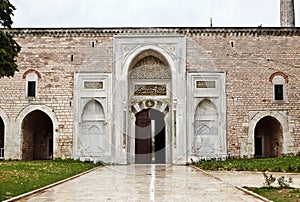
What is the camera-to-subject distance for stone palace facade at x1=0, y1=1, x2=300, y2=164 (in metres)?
22.4

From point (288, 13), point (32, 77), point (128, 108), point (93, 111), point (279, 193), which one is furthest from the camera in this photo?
point (288, 13)

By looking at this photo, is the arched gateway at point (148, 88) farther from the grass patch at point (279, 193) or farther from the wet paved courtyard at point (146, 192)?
the grass patch at point (279, 193)

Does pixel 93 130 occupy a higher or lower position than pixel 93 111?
lower

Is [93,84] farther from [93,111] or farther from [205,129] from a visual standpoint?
[205,129]

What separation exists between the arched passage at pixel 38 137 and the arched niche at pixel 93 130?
2758mm

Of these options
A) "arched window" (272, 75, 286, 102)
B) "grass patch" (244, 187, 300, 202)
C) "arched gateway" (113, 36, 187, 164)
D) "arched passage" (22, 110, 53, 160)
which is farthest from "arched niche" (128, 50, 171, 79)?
"grass patch" (244, 187, 300, 202)

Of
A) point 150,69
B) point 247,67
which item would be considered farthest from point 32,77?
point 247,67

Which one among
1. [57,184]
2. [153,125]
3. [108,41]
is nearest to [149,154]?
[153,125]

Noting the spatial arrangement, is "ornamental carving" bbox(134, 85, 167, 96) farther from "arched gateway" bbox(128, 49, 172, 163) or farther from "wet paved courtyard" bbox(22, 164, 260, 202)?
"wet paved courtyard" bbox(22, 164, 260, 202)

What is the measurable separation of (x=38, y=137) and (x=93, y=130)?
13.7 feet

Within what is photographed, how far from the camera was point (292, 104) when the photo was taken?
74.0 feet

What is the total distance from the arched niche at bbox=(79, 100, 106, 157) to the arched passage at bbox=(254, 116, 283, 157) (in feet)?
26.6

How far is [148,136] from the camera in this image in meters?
26.4

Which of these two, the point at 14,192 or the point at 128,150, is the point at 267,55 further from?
the point at 14,192
